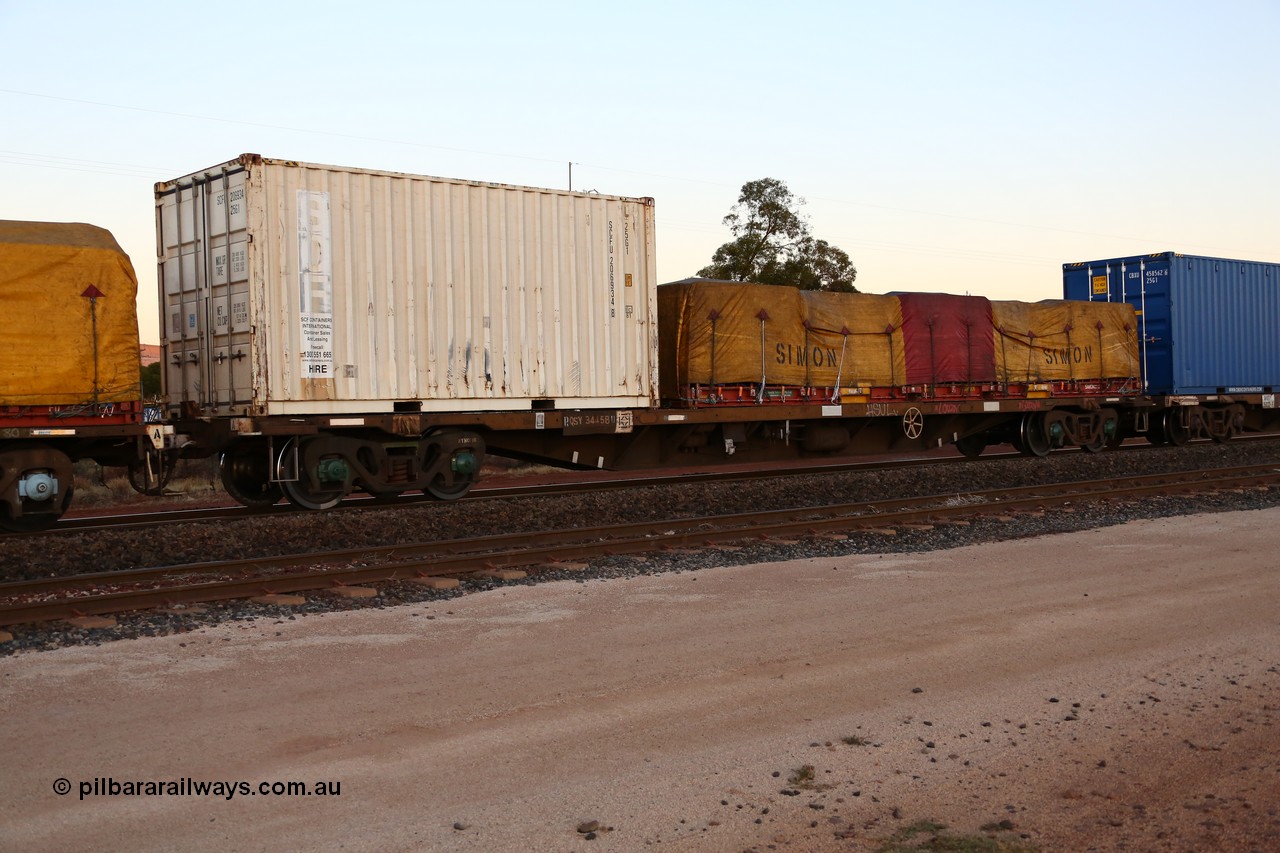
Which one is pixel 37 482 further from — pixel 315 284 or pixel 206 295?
pixel 315 284

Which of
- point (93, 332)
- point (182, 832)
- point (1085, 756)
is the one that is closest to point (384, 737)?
point (182, 832)

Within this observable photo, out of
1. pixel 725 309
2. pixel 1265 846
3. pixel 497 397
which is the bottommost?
pixel 1265 846

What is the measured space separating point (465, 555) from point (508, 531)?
2.08 metres

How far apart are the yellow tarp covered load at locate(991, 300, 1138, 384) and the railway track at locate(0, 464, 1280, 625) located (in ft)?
14.8

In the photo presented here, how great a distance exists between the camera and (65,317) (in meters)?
10.5

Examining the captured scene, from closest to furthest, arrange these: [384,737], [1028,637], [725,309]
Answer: [384,737], [1028,637], [725,309]

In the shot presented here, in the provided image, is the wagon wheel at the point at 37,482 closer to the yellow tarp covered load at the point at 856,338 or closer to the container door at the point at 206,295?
the container door at the point at 206,295

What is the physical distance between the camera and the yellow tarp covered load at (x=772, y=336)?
15.0m

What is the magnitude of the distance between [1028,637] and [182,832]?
16.2ft

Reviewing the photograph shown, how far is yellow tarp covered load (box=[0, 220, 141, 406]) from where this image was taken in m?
10.3

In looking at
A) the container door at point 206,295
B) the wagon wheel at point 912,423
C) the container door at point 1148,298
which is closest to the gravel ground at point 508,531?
the wagon wheel at point 912,423

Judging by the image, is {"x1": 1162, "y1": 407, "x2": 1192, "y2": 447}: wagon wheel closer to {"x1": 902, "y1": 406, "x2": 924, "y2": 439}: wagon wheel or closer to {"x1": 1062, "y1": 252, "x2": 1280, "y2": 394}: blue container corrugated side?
{"x1": 1062, "y1": 252, "x2": 1280, "y2": 394}: blue container corrugated side

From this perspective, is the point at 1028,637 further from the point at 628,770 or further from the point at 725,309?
the point at 725,309

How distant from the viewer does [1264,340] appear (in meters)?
22.5
